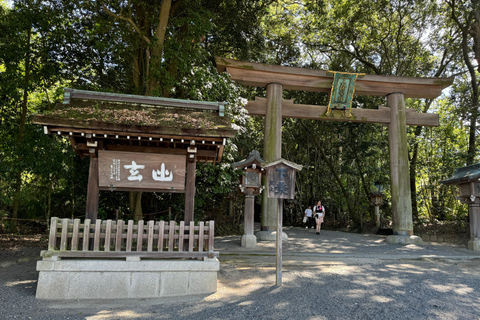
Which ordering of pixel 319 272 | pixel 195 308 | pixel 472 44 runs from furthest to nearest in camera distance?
1. pixel 472 44
2. pixel 319 272
3. pixel 195 308

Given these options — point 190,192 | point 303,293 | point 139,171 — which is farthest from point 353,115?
point 139,171

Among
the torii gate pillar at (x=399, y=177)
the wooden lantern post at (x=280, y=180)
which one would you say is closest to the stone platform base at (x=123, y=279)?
the wooden lantern post at (x=280, y=180)

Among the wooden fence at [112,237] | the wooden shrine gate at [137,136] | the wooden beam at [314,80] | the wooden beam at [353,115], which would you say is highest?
the wooden beam at [314,80]

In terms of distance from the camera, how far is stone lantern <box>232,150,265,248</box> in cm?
809

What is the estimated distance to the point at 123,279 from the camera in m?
4.65

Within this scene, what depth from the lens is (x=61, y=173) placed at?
1004 centimetres

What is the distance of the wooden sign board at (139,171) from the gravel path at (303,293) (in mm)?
1875

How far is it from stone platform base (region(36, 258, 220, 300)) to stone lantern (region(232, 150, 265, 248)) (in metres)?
3.30

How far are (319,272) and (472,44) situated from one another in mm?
13705

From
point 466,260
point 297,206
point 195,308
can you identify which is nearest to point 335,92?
point 466,260

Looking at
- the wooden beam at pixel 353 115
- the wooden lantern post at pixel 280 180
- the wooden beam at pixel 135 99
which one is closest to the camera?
the wooden lantern post at pixel 280 180

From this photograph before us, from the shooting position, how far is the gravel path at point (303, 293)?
394 cm

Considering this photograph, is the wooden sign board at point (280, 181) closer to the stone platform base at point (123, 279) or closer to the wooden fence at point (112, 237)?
the wooden fence at point (112, 237)

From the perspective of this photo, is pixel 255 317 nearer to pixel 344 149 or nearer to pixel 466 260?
pixel 466 260
